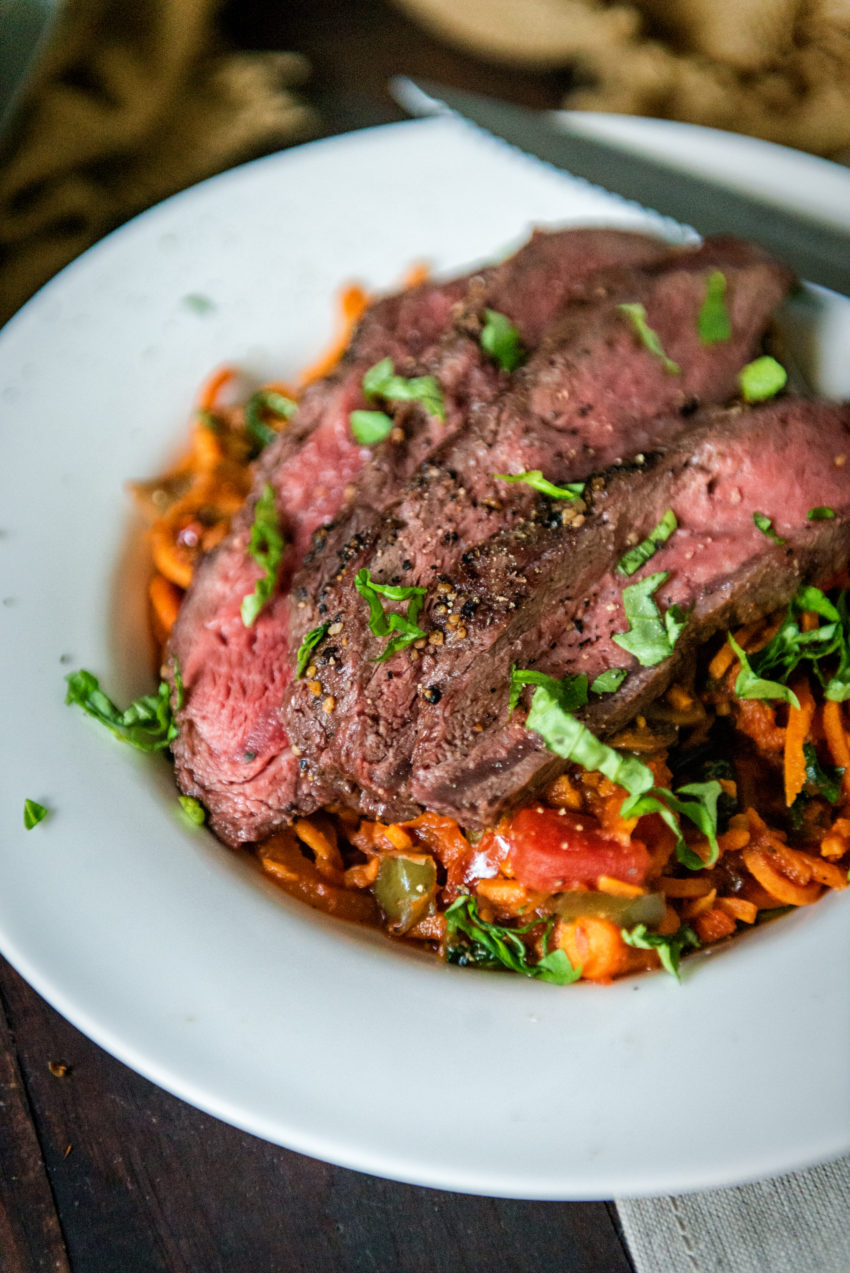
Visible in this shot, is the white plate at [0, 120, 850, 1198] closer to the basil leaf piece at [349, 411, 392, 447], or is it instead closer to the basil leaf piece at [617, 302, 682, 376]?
the basil leaf piece at [617, 302, 682, 376]

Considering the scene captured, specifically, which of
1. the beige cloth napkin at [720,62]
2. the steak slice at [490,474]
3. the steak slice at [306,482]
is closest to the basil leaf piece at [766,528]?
the steak slice at [490,474]

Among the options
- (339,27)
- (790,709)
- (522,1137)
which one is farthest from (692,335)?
(339,27)

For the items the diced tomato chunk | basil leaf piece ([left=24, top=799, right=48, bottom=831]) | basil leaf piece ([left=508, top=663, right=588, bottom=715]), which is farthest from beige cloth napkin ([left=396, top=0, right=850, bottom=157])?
basil leaf piece ([left=24, top=799, right=48, bottom=831])

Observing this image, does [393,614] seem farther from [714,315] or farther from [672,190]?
[672,190]

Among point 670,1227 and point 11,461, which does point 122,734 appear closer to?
point 11,461

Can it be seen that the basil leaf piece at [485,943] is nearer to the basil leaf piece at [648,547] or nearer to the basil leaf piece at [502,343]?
the basil leaf piece at [648,547]
